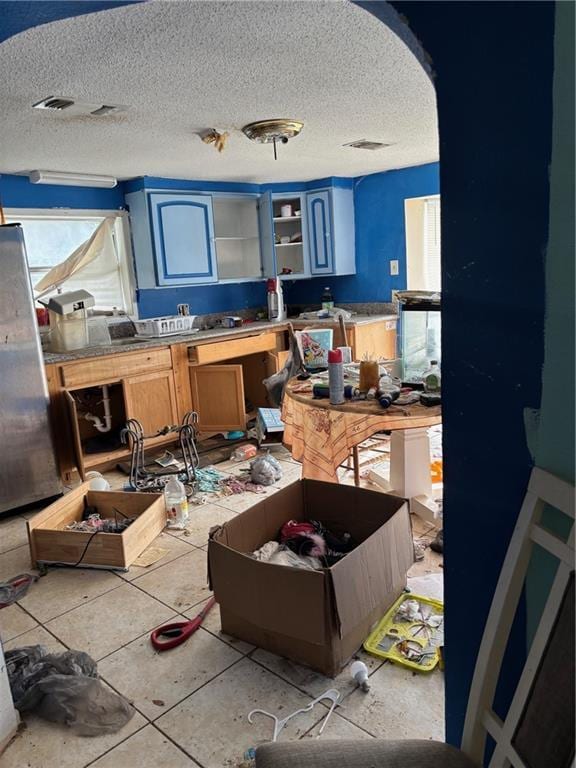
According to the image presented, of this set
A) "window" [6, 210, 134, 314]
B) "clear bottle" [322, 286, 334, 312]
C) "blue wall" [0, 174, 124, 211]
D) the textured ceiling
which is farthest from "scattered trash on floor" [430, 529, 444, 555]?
"blue wall" [0, 174, 124, 211]

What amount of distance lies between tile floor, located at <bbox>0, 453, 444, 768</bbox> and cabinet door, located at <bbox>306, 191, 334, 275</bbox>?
129 inches

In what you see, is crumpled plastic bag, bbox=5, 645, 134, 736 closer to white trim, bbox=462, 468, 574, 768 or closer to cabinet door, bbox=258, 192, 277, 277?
white trim, bbox=462, 468, 574, 768

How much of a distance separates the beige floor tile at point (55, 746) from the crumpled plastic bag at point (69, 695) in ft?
0.07

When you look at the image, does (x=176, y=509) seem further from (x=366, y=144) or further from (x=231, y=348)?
(x=366, y=144)

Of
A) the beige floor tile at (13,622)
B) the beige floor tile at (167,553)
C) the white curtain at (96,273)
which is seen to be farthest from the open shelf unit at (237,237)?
the beige floor tile at (13,622)

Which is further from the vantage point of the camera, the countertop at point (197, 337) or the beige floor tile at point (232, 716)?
the countertop at point (197, 337)

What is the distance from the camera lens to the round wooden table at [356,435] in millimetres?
2340

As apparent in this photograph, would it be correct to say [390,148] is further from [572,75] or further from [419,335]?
[572,75]

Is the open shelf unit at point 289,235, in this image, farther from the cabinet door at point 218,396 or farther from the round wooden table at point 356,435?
the round wooden table at point 356,435

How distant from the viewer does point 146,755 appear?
172 cm

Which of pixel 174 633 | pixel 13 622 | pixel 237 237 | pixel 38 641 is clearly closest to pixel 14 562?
pixel 13 622

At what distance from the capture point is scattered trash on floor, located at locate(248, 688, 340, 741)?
178cm

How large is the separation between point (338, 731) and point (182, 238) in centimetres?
390

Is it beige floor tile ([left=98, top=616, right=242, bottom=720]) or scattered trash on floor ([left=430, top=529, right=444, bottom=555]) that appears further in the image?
scattered trash on floor ([left=430, top=529, right=444, bottom=555])
